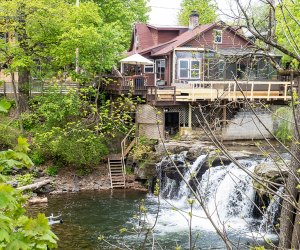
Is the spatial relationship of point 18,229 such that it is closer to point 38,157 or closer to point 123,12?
point 38,157

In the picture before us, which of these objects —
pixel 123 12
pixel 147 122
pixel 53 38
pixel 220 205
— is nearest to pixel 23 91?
pixel 53 38

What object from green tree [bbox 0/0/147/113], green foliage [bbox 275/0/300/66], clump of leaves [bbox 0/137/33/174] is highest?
green tree [bbox 0/0/147/113]

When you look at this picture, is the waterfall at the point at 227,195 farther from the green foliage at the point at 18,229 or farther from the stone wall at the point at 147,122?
the green foliage at the point at 18,229

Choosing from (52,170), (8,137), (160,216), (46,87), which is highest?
(46,87)

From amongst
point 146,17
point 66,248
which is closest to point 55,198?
point 66,248

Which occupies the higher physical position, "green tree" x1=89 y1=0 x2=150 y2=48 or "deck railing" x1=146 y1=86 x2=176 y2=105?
"green tree" x1=89 y1=0 x2=150 y2=48

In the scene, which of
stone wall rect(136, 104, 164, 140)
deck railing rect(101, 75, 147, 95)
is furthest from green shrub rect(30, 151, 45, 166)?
stone wall rect(136, 104, 164, 140)

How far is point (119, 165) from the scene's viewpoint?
22.0 m

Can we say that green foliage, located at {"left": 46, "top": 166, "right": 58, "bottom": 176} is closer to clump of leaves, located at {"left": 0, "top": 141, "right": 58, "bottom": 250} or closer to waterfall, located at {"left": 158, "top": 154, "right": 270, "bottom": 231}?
waterfall, located at {"left": 158, "top": 154, "right": 270, "bottom": 231}

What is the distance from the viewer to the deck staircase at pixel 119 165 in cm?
2086

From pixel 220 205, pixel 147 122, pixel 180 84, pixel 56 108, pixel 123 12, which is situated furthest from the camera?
pixel 123 12

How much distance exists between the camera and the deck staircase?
20862mm

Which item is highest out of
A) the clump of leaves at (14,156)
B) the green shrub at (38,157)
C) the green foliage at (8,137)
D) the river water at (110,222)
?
the clump of leaves at (14,156)

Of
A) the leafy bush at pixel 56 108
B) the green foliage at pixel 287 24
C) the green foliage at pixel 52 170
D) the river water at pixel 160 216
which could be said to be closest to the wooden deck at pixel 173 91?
the leafy bush at pixel 56 108
